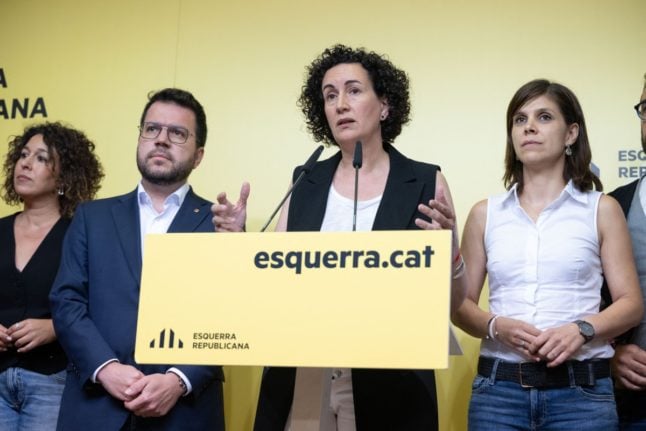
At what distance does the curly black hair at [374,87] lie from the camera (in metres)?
2.78

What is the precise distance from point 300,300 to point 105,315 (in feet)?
3.72

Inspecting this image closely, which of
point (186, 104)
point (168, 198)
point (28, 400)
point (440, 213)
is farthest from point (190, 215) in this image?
point (440, 213)

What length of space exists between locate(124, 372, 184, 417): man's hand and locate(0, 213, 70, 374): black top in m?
0.71

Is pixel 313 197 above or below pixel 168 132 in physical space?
below

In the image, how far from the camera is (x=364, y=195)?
2469mm

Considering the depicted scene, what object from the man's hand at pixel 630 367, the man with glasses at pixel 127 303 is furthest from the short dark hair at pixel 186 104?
the man's hand at pixel 630 367

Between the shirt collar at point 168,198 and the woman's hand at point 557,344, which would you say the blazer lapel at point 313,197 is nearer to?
the shirt collar at point 168,198

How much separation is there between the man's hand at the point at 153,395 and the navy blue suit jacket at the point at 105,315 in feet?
0.18

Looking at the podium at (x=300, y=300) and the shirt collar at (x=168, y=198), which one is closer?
the podium at (x=300, y=300)

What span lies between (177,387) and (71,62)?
7.58 feet

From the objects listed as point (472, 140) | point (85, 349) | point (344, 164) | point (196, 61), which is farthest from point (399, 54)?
point (85, 349)

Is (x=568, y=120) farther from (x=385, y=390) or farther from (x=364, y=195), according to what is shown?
(x=385, y=390)

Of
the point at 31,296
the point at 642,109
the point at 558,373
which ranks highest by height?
the point at 642,109

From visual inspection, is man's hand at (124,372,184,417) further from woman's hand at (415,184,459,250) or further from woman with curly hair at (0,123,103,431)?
woman's hand at (415,184,459,250)
